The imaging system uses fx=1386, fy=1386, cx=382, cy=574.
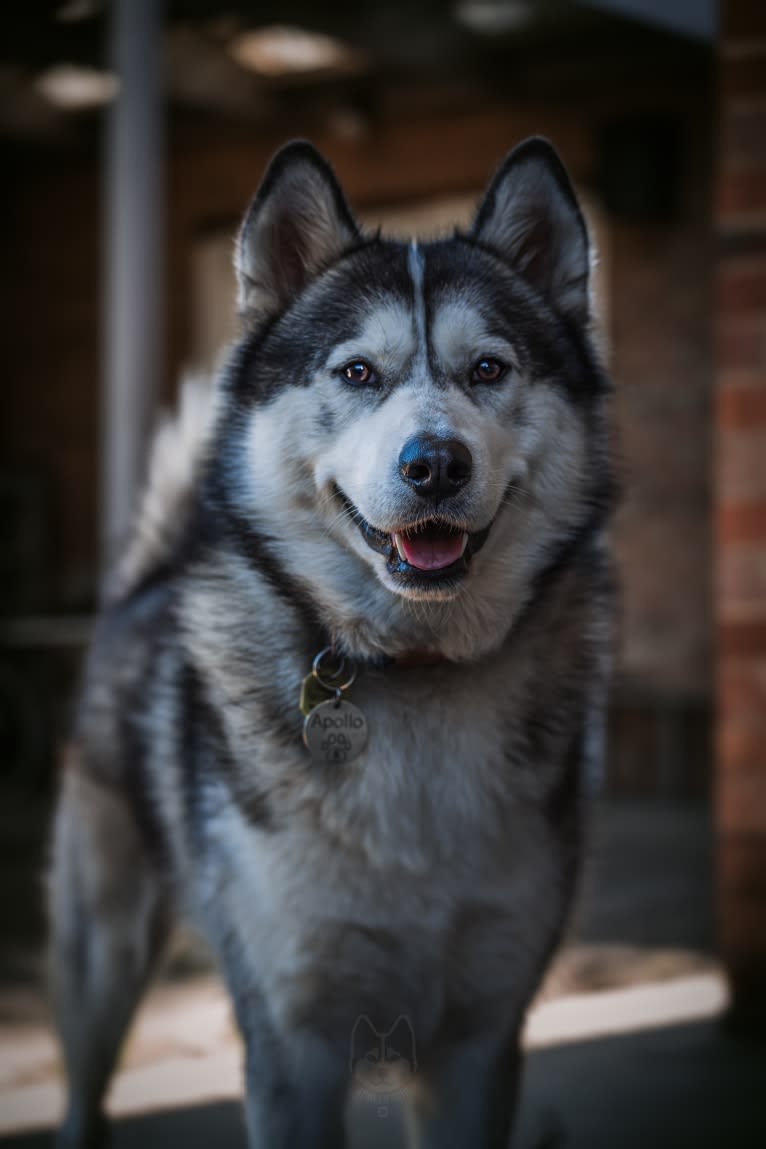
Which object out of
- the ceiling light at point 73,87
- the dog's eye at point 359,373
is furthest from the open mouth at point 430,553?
the ceiling light at point 73,87

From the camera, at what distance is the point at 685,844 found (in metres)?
5.77

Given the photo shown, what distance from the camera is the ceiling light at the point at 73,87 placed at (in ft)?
23.5

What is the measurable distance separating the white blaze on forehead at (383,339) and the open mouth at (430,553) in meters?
0.22

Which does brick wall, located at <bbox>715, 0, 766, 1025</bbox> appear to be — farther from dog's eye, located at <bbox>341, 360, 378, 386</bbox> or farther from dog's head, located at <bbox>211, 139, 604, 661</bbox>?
dog's eye, located at <bbox>341, 360, 378, 386</bbox>

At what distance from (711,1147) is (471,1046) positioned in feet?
2.65

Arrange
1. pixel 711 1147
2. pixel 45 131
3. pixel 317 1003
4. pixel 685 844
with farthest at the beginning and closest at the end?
pixel 45 131, pixel 685 844, pixel 711 1147, pixel 317 1003

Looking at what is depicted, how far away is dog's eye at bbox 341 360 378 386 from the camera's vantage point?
5.93 ft

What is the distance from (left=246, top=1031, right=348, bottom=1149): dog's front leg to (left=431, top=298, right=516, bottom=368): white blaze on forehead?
0.97m

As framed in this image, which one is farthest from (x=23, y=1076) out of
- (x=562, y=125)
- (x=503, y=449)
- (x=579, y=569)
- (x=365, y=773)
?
(x=562, y=125)

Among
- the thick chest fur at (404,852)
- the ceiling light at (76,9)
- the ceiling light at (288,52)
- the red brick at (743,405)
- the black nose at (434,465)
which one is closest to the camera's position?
the black nose at (434,465)

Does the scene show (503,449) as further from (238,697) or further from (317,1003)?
(317,1003)

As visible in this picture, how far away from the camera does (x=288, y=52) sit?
6938mm

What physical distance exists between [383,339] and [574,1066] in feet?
5.90

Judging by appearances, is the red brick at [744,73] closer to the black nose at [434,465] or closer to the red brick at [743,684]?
the red brick at [743,684]
